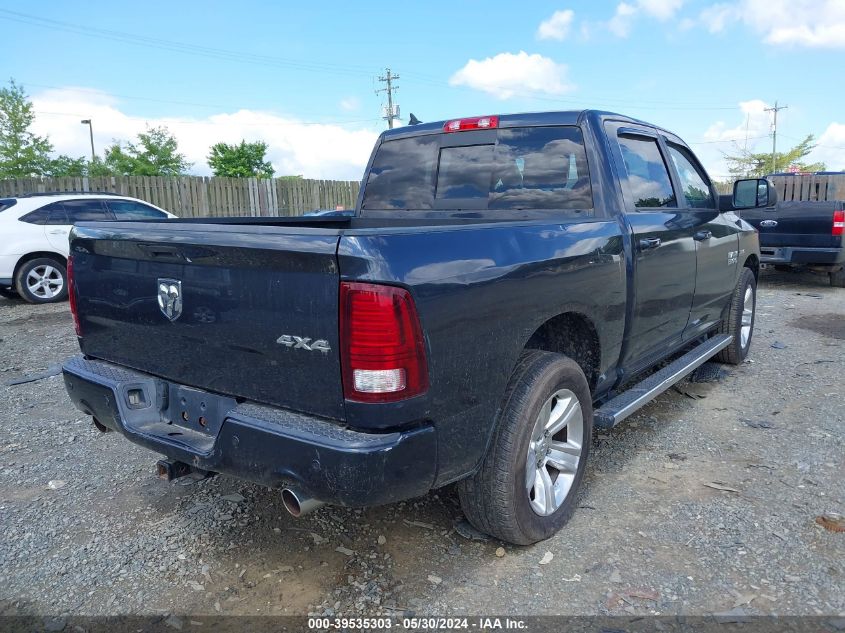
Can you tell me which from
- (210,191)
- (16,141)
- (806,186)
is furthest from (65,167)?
(806,186)

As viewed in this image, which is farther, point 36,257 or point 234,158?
point 234,158

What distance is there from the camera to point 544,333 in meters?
3.12

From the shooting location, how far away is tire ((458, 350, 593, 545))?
2594 millimetres

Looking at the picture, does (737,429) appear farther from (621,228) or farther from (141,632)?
(141,632)

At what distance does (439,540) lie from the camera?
9.72 feet

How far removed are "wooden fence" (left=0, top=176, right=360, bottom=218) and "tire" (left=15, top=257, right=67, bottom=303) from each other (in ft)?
15.7

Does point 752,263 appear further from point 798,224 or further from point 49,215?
point 49,215

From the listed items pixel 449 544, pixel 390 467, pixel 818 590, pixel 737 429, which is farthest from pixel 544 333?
pixel 737 429

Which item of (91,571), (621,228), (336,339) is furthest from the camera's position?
(621,228)

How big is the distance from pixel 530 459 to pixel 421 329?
971 millimetres

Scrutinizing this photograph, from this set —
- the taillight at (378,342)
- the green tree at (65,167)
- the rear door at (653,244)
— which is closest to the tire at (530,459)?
the taillight at (378,342)

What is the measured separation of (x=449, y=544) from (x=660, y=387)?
5.44ft

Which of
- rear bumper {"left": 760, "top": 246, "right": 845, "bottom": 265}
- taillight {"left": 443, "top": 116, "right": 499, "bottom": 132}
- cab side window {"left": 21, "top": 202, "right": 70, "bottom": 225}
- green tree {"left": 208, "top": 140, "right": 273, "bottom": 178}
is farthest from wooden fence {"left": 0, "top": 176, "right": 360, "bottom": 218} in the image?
green tree {"left": 208, "top": 140, "right": 273, "bottom": 178}

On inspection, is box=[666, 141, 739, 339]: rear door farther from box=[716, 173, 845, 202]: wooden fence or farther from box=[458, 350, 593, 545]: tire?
box=[716, 173, 845, 202]: wooden fence
